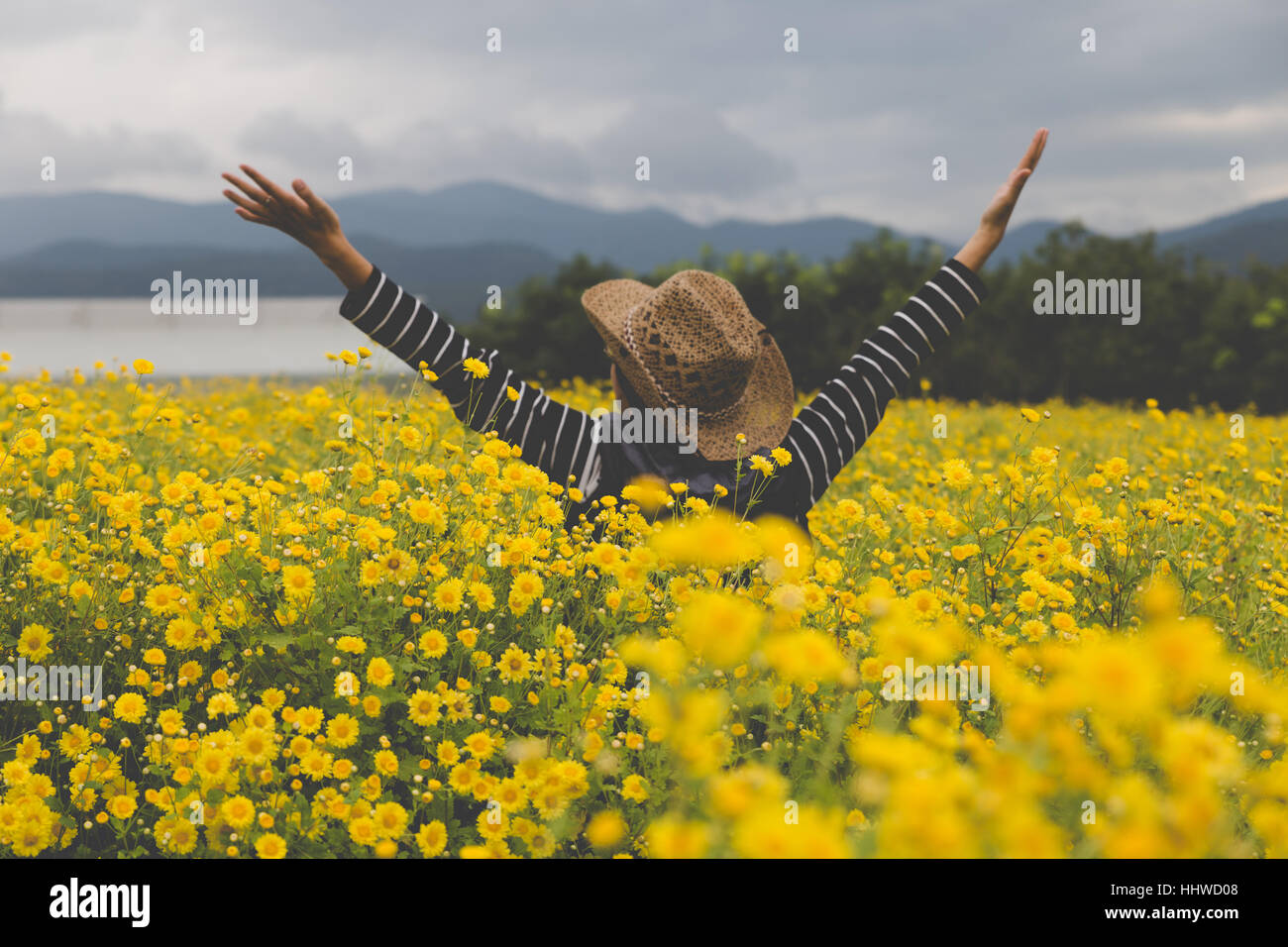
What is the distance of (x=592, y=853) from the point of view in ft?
6.01

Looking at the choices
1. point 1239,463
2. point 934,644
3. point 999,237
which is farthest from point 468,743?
point 1239,463

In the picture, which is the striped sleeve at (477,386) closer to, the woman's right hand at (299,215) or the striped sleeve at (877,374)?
the woman's right hand at (299,215)

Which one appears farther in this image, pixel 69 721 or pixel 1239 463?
pixel 1239 463

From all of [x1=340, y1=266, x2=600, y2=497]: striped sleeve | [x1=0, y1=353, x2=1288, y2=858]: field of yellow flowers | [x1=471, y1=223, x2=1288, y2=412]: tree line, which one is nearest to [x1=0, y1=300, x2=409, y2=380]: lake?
[x1=471, y1=223, x2=1288, y2=412]: tree line

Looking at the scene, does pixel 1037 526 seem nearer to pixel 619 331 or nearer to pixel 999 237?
pixel 999 237

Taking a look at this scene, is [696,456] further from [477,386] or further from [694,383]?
[477,386]

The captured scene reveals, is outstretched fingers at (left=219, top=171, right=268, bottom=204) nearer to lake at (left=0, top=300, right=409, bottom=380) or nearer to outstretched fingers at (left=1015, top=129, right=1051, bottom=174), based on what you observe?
outstretched fingers at (left=1015, top=129, right=1051, bottom=174)

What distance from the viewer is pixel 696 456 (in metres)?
2.92

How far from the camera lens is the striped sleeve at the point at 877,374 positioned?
310cm

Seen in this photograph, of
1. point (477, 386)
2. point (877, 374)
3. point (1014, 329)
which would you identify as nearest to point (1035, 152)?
point (877, 374)

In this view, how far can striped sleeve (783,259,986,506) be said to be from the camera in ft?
10.2

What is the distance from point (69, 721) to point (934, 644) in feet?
6.85
